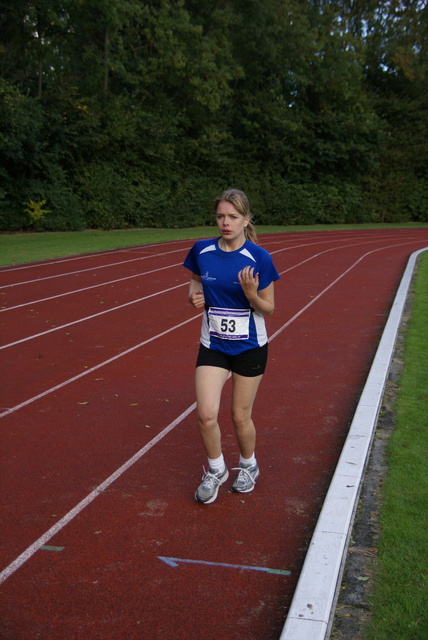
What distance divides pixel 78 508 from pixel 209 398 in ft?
3.72

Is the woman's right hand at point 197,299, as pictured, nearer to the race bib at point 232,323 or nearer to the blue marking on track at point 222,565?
the race bib at point 232,323

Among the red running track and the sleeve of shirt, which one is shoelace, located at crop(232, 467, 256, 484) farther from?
the sleeve of shirt

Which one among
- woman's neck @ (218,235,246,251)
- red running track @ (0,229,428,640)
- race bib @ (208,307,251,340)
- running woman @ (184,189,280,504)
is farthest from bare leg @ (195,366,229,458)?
woman's neck @ (218,235,246,251)

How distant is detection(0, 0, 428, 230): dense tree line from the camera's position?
101ft

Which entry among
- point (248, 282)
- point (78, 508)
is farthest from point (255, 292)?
point (78, 508)

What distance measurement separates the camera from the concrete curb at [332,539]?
3186 mm

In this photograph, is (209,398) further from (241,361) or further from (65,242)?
(65,242)

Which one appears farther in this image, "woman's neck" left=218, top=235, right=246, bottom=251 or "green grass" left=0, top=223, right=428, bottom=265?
"green grass" left=0, top=223, right=428, bottom=265

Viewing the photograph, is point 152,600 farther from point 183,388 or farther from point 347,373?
point 347,373

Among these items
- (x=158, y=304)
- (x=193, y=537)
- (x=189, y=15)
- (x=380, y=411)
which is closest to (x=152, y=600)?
(x=193, y=537)

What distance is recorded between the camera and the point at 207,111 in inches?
1491

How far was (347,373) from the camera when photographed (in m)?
8.02

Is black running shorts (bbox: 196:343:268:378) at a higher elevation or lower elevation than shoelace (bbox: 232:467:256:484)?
higher

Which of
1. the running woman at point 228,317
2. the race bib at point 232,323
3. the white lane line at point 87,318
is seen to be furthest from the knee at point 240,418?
the white lane line at point 87,318
